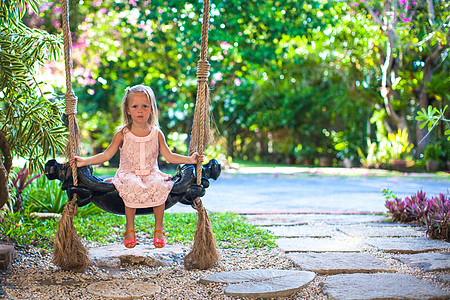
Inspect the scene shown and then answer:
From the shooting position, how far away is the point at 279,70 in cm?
1127

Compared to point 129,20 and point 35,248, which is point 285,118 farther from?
point 35,248

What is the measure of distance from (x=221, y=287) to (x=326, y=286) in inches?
19.8

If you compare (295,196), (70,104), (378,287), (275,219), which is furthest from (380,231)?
(295,196)

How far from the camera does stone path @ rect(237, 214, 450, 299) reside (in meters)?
2.00

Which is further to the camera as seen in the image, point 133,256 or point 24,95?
point 24,95

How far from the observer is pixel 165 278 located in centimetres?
229

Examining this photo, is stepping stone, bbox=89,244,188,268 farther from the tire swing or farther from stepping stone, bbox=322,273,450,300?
stepping stone, bbox=322,273,450,300

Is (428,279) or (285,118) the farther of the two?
(285,118)

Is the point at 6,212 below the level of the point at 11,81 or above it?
below

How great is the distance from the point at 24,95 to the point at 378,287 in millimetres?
2532

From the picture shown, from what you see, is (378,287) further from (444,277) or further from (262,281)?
(262,281)

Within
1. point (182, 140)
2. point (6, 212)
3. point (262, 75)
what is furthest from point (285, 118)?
point (6, 212)

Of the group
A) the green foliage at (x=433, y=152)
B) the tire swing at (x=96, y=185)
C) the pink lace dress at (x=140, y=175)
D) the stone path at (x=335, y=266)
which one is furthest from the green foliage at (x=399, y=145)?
the pink lace dress at (x=140, y=175)

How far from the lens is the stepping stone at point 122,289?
6.54ft
